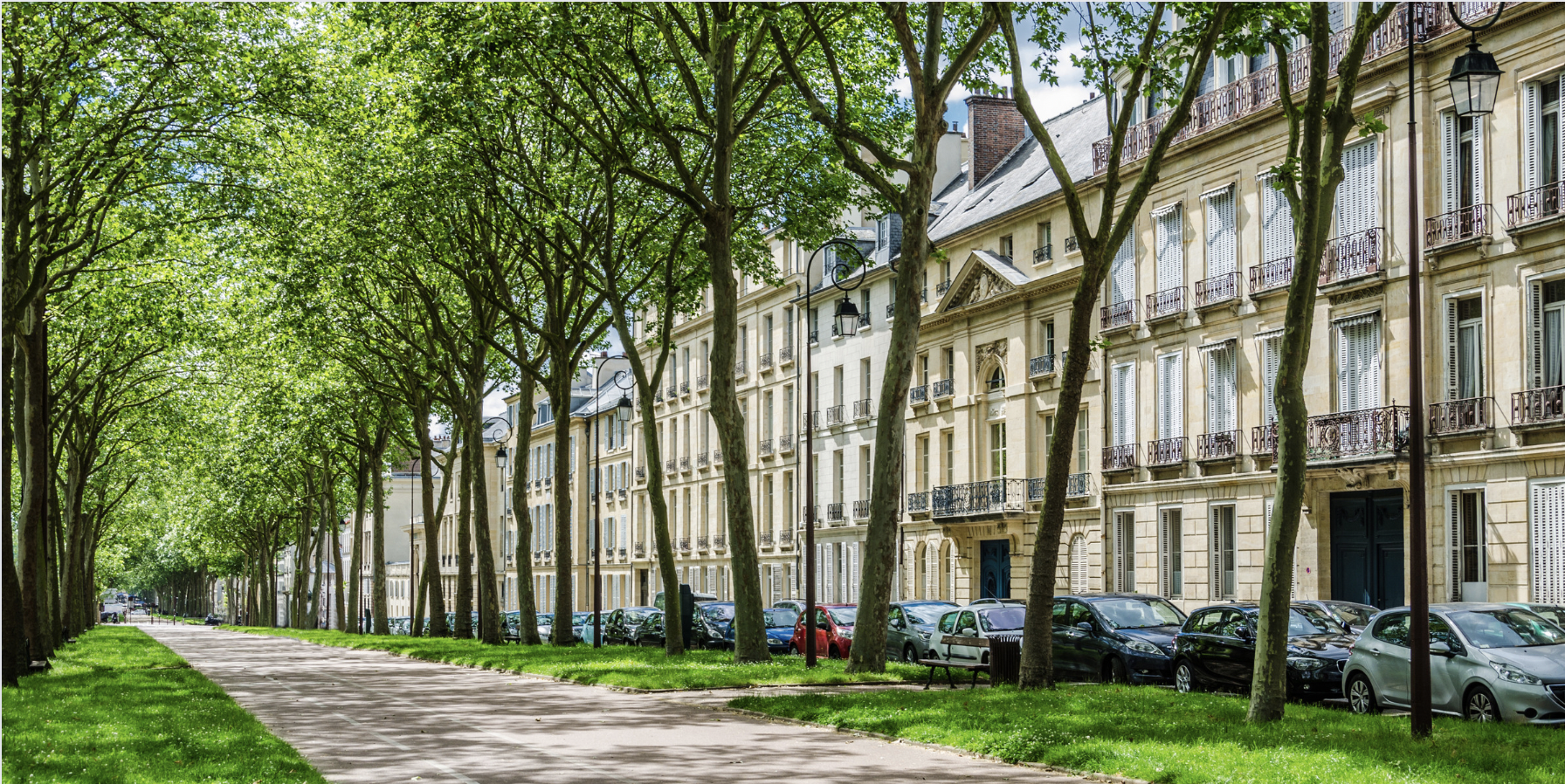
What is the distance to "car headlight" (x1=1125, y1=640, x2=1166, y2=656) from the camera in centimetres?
2388

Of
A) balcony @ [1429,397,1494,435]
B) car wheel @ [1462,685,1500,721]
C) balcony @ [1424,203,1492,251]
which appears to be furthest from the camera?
balcony @ [1424,203,1492,251]

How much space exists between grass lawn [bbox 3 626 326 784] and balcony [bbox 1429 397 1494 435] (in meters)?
22.2

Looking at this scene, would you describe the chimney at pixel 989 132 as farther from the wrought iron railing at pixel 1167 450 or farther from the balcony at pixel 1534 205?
the balcony at pixel 1534 205

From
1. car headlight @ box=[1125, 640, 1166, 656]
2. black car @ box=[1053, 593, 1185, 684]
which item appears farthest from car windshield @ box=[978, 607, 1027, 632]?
car headlight @ box=[1125, 640, 1166, 656]

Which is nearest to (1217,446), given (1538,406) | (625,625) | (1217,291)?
(1217,291)

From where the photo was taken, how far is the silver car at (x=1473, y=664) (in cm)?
1595

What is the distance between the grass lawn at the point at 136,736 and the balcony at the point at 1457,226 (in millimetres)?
23217

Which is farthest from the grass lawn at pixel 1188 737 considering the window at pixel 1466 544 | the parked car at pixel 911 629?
the window at pixel 1466 544

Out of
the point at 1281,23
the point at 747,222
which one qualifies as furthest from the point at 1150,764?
the point at 747,222

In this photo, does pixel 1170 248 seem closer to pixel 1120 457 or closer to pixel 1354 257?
pixel 1120 457

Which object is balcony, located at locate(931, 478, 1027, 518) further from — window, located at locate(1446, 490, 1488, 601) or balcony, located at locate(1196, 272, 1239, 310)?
window, located at locate(1446, 490, 1488, 601)

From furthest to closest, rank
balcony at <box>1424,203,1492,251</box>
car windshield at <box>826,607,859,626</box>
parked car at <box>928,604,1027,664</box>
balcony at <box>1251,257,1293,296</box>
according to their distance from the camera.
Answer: balcony at <box>1251,257,1293,296</box> < car windshield at <box>826,607,859,626</box> < balcony at <box>1424,203,1492,251</box> < parked car at <box>928,604,1027,664</box>

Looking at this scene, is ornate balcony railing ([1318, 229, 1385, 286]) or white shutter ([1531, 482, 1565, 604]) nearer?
white shutter ([1531, 482, 1565, 604])

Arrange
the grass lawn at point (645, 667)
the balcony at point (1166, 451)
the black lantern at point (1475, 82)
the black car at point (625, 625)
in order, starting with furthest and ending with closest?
1. the black car at point (625, 625)
2. the balcony at point (1166, 451)
3. the grass lawn at point (645, 667)
4. the black lantern at point (1475, 82)
